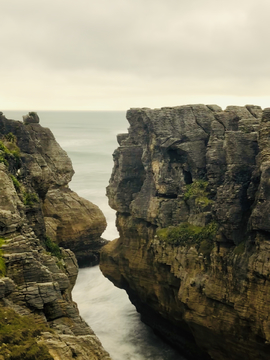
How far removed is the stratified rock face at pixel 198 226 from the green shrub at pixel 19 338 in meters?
14.5

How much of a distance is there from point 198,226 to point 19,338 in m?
19.8

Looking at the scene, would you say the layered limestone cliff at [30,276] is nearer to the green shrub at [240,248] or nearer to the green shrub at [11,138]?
the green shrub at [11,138]

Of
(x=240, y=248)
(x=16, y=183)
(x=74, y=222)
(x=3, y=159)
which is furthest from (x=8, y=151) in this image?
(x=74, y=222)

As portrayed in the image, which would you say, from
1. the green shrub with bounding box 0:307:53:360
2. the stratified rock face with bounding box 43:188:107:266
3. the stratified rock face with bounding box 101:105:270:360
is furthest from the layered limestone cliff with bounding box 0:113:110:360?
the stratified rock face with bounding box 43:188:107:266

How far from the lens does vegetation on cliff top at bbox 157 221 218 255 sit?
111 ft

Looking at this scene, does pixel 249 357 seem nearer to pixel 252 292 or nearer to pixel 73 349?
pixel 252 292

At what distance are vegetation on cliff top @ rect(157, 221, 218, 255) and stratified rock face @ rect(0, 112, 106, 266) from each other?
8.06 meters

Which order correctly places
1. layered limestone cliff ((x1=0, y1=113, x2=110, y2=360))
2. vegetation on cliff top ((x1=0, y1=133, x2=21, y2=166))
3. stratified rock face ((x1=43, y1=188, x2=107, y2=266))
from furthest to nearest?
stratified rock face ((x1=43, y1=188, x2=107, y2=266)), vegetation on cliff top ((x1=0, y1=133, x2=21, y2=166)), layered limestone cliff ((x1=0, y1=113, x2=110, y2=360))

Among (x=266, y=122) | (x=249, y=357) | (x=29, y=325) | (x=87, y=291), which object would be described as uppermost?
(x=266, y=122)

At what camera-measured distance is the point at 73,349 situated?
1869cm

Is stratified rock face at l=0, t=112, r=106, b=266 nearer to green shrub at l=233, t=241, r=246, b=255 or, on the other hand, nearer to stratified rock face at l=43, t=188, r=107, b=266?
stratified rock face at l=43, t=188, r=107, b=266

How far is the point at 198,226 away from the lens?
1403 inches

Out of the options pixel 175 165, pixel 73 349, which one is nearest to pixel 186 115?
pixel 175 165

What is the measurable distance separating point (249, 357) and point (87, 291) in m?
22.1
